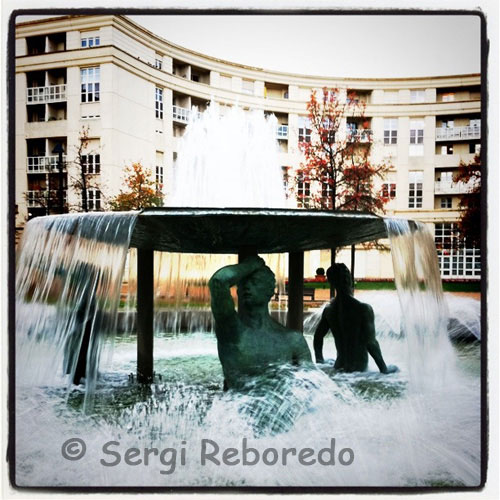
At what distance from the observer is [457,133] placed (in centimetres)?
562

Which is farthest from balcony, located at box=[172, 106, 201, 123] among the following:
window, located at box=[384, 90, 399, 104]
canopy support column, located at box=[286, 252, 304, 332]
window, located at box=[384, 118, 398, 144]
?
window, located at box=[384, 118, 398, 144]

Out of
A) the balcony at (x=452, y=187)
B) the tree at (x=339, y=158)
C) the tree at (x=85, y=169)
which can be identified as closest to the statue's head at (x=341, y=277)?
the balcony at (x=452, y=187)

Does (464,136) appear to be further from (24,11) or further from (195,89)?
Answer: (24,11)

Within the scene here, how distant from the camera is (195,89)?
723 cm

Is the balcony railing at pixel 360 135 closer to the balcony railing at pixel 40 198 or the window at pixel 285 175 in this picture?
the window at pixel 285 175

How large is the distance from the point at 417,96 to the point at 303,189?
3097 mm

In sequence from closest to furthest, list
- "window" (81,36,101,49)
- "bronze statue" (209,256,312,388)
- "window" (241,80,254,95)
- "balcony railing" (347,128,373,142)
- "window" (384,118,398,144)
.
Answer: "bronze statue" (209,256,312,388), "window" (81,36,101,49), "window" (241,80,254,95), "window" (384,118,398,144), "balcony railing" (347,128,373,142)

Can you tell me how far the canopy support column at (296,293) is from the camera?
5.36 m

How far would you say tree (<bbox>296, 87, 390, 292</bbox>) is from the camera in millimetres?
8984

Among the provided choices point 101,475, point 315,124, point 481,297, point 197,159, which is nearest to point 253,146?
point 197,159

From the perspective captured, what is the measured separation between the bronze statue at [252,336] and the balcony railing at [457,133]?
94.4 inches

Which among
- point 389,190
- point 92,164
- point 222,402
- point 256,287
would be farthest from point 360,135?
point 222,402

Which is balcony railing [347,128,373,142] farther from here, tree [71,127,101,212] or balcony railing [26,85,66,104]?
balcony railing [26,85,66,104]

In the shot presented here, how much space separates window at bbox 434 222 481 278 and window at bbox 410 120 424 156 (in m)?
2.10
